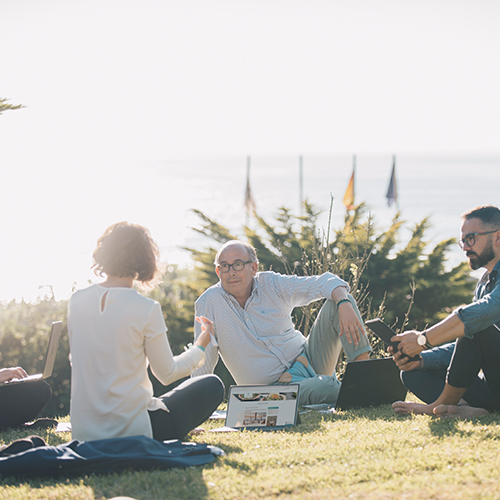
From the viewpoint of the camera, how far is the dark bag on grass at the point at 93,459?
2.64m

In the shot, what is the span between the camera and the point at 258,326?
4699 millimetres

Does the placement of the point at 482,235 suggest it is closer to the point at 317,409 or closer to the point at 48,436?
the point at 317,409

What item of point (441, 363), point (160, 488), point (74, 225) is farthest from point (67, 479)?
point (74, 225)

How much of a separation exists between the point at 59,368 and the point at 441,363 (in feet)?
16.5

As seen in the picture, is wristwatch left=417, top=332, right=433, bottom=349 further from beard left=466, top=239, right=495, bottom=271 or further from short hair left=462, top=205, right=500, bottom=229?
short hair left=462, top=205, right=500, bottom=229

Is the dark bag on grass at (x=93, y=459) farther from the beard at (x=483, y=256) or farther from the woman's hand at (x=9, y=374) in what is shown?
the beard at (x=483, y=256)

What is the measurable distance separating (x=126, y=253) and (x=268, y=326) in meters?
2.10

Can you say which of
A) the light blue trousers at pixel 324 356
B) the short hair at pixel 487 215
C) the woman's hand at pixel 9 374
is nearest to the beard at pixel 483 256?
the short hair at pixel 487 215

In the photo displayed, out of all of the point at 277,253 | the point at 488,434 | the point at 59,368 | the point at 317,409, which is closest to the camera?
the point at 488,434

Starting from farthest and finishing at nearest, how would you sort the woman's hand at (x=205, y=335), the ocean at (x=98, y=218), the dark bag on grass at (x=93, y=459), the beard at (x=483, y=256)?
the ocean at (x=98, y=218) → the beard at (x=483, y=256) → the woman's hand at (x=205, y=335) → the dark bag on grass at (x=93, y=459)

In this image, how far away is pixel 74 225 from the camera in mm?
44906

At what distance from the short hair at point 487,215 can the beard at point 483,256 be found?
0.38 feet

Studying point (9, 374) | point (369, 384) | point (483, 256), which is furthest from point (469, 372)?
point (9, 374)

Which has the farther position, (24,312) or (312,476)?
(24,312)
